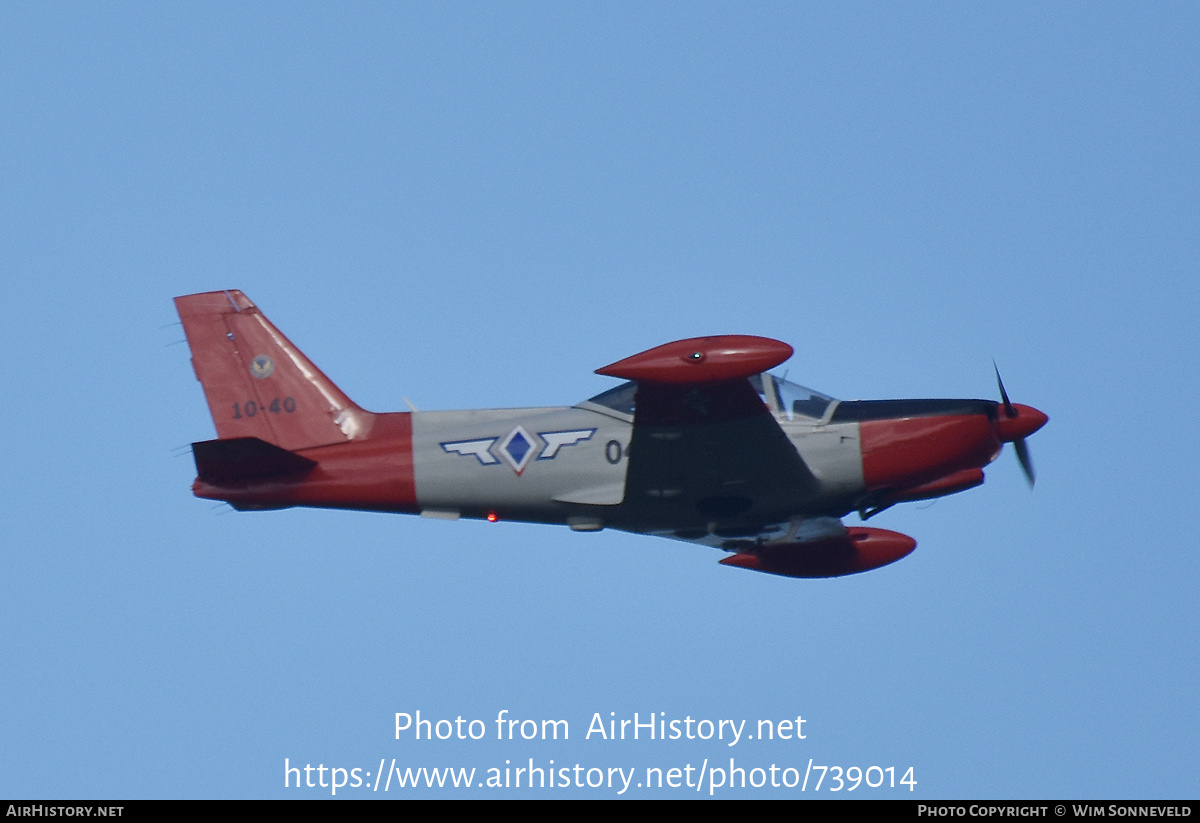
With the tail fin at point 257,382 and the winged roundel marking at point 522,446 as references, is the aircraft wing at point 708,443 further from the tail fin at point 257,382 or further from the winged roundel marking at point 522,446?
the tail fin at point 257,382

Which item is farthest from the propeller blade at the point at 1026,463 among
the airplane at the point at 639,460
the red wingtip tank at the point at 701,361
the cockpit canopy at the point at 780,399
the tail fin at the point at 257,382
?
the tail fin at the point at 257,382

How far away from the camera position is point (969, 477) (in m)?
17.1

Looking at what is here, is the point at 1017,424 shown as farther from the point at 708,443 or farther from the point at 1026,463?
the point at 708,443

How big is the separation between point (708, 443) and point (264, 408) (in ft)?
19.0

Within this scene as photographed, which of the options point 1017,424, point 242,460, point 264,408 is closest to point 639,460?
point 1017,424

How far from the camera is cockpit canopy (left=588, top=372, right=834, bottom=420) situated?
55.1 ft

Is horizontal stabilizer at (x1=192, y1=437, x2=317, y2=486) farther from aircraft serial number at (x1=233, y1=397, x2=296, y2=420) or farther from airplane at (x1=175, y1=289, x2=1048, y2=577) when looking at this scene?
aircraft serial number at (x1=233, y1=397, x2=296, y2=420)

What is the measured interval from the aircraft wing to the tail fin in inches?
146

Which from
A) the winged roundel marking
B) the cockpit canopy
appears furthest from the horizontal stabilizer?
the cockpit canopy

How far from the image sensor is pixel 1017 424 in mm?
16984

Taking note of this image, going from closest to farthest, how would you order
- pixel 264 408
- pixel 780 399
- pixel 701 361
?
pixel 701 361 → pixel 780 399 → pixel 264 408

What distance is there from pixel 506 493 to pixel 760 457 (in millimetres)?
2935

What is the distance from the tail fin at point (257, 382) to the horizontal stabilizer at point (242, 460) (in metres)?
0.80
